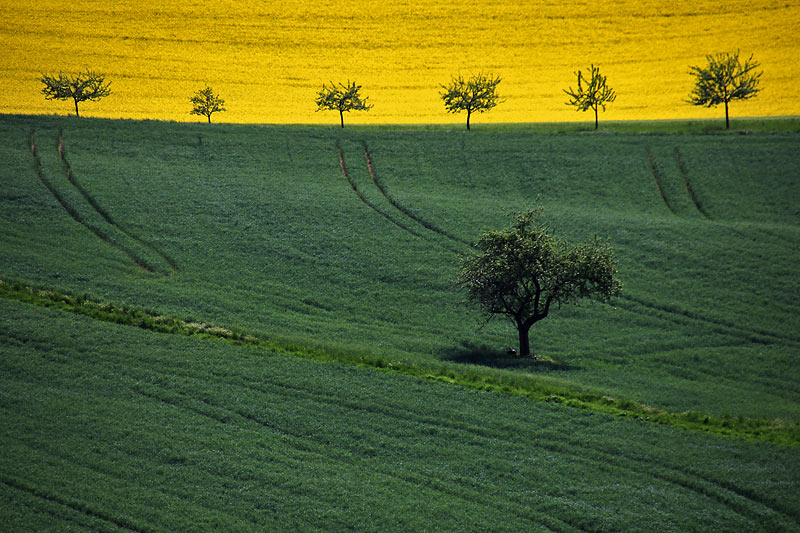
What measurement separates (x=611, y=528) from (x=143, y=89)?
85455 millimetres

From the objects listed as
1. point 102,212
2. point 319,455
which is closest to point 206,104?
point 102,212

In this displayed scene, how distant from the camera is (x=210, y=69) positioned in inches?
4011

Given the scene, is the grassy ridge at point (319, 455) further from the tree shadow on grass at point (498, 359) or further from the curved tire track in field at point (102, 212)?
Result: the curved tire track in field at point (102, 212)

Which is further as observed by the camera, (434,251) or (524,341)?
(434,251)

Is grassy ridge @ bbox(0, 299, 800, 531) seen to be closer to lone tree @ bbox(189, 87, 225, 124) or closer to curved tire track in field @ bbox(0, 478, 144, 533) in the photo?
curved tire track in field @ bbox(0, 478, 144, 533)

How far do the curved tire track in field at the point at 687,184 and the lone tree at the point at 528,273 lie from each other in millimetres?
23288

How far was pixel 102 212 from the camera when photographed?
59000 millimetres

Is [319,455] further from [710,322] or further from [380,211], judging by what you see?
[380,211]

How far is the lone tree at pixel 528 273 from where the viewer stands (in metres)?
44.4

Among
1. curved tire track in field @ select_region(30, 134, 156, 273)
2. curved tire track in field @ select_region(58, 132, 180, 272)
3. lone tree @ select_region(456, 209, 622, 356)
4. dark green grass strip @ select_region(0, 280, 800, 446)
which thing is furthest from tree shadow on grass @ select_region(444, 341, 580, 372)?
curved tire track in field @ select_region(30, 134, 156, 273)

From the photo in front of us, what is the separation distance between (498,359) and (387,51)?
243 ft

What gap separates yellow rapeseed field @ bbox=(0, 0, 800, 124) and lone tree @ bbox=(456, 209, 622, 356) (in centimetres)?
4722

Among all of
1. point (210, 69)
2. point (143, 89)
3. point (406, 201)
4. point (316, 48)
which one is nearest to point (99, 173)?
point (406, 201)


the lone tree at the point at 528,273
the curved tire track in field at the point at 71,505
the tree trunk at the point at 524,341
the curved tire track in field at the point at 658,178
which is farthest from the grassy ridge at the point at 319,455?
the curved tire track in field at the point at 658,178
